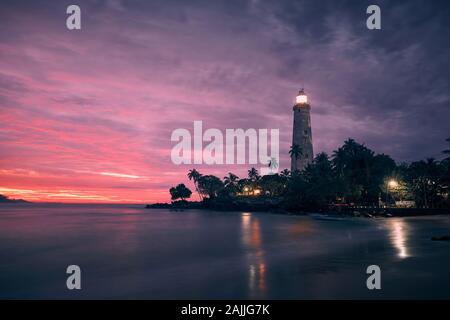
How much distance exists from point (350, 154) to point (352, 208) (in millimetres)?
12673

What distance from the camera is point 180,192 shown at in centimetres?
15450

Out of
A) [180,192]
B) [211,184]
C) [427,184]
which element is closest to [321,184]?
[427,184]

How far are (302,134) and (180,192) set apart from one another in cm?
7969

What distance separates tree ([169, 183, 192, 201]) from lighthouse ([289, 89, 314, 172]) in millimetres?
73365

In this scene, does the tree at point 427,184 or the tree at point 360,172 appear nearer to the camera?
the tree at point 427,184

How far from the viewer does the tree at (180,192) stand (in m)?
154

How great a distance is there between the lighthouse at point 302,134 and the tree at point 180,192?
241ft

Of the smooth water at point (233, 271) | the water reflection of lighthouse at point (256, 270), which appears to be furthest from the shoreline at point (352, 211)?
the water reflection of lighthouse at point (256, 270)

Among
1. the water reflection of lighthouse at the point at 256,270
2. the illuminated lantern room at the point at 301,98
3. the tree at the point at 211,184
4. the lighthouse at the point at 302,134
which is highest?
the illuminated lantern room at the point at 301,98

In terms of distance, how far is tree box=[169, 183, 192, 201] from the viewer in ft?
506

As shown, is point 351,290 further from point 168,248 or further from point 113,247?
point 113,247

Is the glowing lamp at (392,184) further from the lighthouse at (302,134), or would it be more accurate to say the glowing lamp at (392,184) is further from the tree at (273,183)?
the tree at (273,183)
